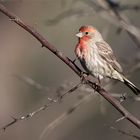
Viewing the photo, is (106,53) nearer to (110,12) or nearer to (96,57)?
(96,57)

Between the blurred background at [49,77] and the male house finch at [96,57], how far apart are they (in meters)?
3.93

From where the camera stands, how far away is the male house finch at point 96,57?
349 inches

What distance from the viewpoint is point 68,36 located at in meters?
23.3

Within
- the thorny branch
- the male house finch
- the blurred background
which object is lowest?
the thorny branch

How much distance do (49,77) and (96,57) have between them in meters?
12.2

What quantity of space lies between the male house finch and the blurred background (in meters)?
3.93

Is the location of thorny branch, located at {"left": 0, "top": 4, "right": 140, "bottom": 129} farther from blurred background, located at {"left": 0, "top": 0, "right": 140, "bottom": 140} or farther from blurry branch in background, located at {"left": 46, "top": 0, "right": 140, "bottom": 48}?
blurred background, located at {"left": 0, "top": 0, "right": 140, "bottom": 140}

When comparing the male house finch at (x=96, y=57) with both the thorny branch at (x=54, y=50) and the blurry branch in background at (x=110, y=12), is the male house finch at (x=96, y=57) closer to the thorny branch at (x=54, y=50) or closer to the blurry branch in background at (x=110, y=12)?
the blurry branch in background at (x=110, y=12)

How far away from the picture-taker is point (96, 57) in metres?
9.16

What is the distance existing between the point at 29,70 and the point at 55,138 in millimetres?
4997

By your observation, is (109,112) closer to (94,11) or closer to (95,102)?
(95,102)

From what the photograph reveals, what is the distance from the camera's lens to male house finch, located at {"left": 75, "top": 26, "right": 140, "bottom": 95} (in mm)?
8859

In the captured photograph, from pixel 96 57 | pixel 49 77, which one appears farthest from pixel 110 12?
pixel 49 77

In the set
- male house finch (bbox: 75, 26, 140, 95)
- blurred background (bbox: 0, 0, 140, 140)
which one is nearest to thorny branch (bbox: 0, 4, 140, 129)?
male house finch (bbox: 75, 26, 140, 95)
